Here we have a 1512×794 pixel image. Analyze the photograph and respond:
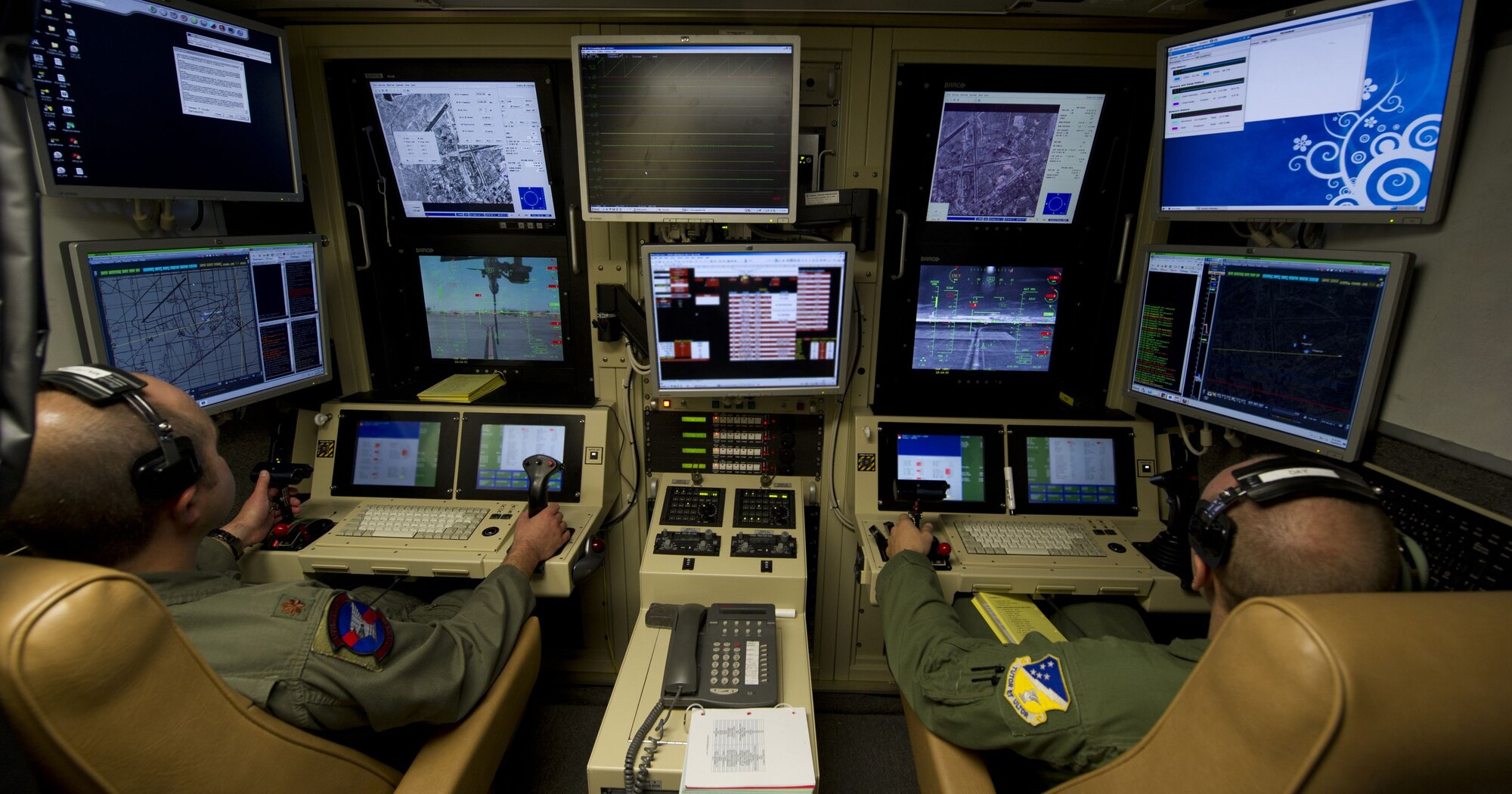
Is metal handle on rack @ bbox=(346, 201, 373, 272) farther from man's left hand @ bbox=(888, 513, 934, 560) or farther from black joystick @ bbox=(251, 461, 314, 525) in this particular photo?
man's left hand @ bbox=(888, 513, 934, 560)

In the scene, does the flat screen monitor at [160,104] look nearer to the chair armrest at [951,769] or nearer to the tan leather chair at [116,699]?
the tan leather chair at [116,699]

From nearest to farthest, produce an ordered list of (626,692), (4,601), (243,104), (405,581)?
(4,601) → (626,692) → (243,104) → (405,581)

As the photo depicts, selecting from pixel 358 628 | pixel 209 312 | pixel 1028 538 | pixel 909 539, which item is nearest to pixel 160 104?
pixel 209 312

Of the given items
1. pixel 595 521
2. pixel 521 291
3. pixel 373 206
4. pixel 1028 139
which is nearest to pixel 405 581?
pixel 595 521

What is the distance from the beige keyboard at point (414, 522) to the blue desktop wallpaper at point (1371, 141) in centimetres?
237

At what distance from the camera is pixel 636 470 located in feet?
7.45

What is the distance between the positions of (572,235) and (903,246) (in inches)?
43.8

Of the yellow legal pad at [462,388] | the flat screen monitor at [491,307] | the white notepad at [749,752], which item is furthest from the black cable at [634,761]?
the flat screen monitor at [491,307]

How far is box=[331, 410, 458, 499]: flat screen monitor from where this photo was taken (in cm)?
210

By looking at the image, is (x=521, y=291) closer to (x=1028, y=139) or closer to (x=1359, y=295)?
(x=1028, y=139)

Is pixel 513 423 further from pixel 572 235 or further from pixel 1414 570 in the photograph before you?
pixel 1414 570

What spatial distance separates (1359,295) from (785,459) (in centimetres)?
158

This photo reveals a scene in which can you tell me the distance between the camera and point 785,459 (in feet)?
7.23

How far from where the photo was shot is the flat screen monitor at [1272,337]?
142 cm
